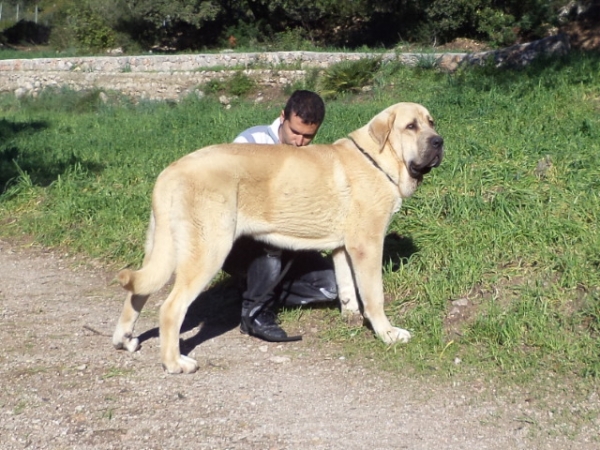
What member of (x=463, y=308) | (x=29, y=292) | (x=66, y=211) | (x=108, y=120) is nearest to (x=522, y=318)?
(x=463, y=308)

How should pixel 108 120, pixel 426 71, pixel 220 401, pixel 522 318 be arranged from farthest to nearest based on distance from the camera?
1. pixel 426 71
2. pixel 108 120
3. pixel 522 318
4. pixel 220 401

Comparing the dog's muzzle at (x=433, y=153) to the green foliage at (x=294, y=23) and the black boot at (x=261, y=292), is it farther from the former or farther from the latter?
the green foliage at (x=294, y=23)

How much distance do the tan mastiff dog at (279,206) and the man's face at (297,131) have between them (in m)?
0.26

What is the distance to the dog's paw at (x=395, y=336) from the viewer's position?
5363 mm

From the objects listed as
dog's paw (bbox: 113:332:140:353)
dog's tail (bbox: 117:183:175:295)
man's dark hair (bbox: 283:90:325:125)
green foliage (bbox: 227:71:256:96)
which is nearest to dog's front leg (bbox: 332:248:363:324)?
man's dark hair (bbox: 283:90:325:125)

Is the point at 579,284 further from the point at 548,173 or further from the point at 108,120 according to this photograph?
the point at 108,120

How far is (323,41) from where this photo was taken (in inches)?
1216

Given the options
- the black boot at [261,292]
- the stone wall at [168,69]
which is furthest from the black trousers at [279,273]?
the stone wall at [168,69]

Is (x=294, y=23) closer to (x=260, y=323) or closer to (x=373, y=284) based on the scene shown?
(x=260, y=323)

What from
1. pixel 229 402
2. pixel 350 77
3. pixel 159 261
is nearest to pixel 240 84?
pixel 350 77

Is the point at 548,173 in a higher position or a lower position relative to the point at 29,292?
higher

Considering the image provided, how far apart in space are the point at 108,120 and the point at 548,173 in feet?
30.6

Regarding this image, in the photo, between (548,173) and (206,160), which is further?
(548,173)

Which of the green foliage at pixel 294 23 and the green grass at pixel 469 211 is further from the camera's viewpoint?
the green foliage at pixel 294 23
